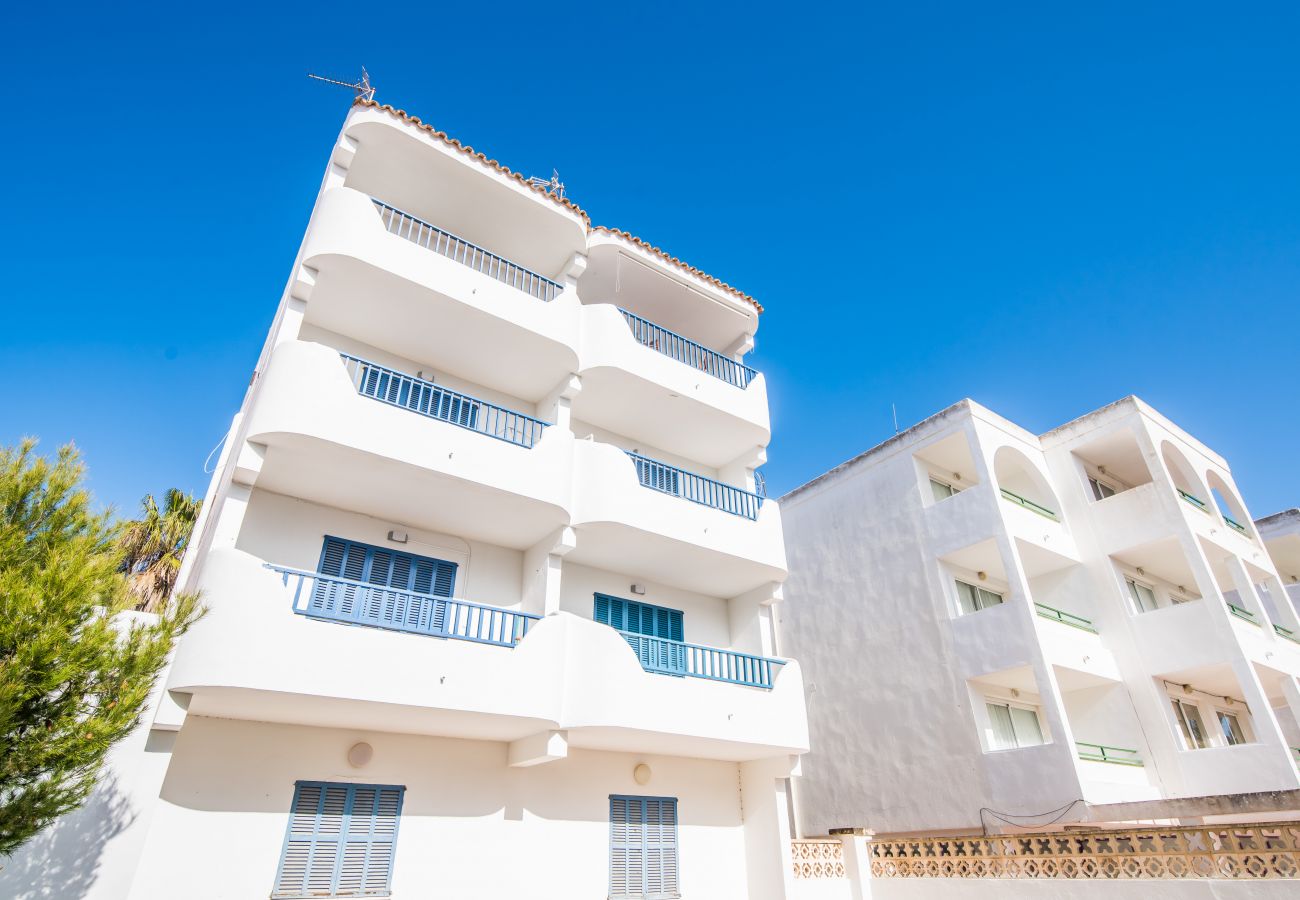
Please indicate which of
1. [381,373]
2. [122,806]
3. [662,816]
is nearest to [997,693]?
[662,816]

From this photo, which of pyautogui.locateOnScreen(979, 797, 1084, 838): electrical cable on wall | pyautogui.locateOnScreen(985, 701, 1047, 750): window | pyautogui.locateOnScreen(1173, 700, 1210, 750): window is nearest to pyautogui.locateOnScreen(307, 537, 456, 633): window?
pyautogui.locateOnScreen(979, 797, 1084, 838): electrical cable on wall

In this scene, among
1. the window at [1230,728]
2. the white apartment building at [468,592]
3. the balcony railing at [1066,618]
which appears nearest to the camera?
the white apartment building at [468,592]

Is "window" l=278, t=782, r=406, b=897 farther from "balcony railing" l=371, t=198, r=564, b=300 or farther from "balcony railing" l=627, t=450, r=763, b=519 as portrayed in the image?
"balcony railing" l=371, t=198, r=564, b=300

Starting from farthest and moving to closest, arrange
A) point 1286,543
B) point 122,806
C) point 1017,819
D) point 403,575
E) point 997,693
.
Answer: point 1286,543 → point 997,693 → point 1017,819 → point 403,575 → point 122,806

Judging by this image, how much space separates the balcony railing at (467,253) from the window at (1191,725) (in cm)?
1658

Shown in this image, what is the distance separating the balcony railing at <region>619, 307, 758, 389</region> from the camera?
51.0ft

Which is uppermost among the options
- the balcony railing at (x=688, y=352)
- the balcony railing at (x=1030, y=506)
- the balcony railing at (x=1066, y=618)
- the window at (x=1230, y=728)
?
the balcony railing at (x=688, y=352)

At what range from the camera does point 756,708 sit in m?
12.2

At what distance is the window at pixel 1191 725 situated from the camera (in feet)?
54.1

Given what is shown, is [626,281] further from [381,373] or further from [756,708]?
[756,708]

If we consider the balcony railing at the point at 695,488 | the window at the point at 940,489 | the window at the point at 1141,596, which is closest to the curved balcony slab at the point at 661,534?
the balcony railing at the point at 695,488

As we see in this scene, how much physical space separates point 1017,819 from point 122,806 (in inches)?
564

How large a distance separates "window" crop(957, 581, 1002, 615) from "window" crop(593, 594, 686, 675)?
23.5 ft

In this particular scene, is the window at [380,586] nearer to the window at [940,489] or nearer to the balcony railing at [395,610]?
the balcony railing at [395,610]
